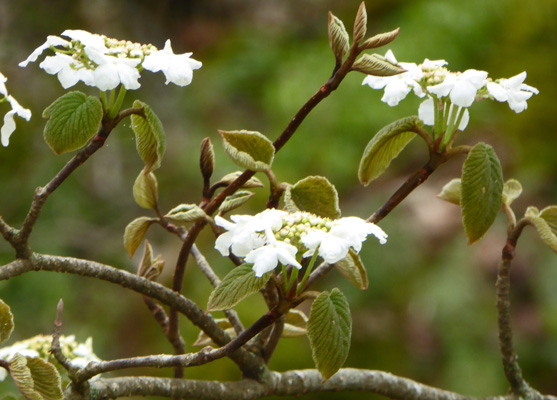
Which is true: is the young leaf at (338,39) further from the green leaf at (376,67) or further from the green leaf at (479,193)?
the green leaf at (479,193)

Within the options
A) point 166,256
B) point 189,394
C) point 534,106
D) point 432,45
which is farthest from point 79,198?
point 189,394

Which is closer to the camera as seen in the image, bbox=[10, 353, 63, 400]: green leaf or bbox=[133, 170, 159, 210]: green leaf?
bbox=[10, 353, 63, 400]: green leaf

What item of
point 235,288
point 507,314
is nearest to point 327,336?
point 235,288

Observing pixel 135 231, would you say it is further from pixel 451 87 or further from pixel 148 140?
pixel 451 87

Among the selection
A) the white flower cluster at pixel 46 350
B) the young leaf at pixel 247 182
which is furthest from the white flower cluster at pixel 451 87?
the white flower cluster at pixel 46 350

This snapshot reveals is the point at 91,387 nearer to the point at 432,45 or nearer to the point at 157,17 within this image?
the point at 432,45

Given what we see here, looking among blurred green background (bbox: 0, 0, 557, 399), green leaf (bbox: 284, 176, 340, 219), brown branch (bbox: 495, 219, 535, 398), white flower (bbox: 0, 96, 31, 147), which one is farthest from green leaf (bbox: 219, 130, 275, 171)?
blurred green background (bbox: 0, 0, 557, 399)

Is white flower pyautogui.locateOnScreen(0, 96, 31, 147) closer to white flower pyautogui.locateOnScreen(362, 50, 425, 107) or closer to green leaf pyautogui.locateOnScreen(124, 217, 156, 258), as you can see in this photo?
green leaf pyautogui.locateOnScreen(124, 217, 156, 258)
